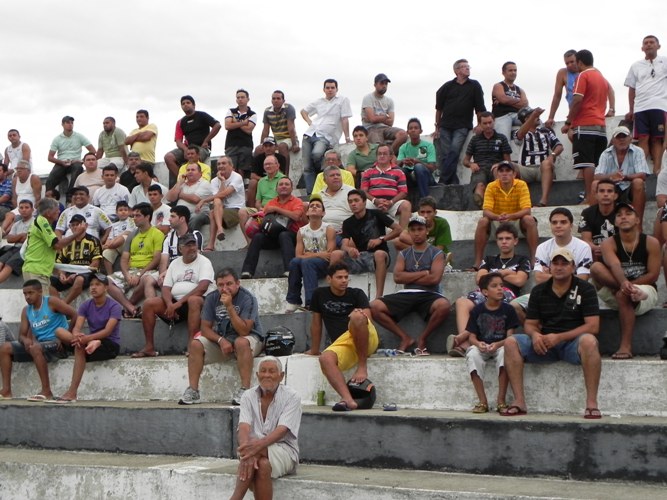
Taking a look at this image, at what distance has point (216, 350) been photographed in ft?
32.0

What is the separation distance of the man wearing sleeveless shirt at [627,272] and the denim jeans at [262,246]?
3750 mm

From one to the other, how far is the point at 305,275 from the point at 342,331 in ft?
3.99

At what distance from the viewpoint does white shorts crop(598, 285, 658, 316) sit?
8562mm

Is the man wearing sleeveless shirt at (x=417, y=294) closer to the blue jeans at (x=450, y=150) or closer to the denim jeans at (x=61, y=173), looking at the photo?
the blue jeans at (x=450, y=150)

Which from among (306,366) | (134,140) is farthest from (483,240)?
(134,140)

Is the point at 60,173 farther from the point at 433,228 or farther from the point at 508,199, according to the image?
the point at 508,199

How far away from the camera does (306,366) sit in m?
9.48

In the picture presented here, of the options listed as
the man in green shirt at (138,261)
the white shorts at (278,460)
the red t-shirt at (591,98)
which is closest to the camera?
the white shorts at (278,460)

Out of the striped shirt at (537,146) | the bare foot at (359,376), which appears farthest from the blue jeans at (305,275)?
the striped shirt at (537,146)

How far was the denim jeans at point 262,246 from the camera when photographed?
11592 millimetres

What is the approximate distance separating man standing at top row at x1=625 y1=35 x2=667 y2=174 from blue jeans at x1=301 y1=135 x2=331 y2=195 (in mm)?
4168

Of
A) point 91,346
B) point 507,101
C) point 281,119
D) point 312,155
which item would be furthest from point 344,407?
point 281,119

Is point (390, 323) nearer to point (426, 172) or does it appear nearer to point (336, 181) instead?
point (336, 181)

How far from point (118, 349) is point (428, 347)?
3.19 metres
